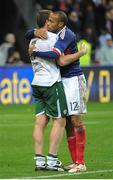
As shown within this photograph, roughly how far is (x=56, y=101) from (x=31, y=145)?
3.68 m

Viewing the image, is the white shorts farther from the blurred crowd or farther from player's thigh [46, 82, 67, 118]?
the blurred crowd

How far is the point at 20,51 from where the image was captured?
32438mm

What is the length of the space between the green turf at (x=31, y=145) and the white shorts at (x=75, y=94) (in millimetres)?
867

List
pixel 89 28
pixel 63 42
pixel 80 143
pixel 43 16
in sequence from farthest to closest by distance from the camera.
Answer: pixel 89 28, pixel 80 143, pixel 63 42, pixel 43 16

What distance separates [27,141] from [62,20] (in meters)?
4.72

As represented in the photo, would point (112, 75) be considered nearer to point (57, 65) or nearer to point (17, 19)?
point (17, 19)

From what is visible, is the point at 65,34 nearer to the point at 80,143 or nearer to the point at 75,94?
the point at 75,94

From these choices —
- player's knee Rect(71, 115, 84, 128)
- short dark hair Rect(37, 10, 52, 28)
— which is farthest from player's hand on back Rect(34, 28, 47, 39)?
player's knee Rect(71, 115, 84, 128)

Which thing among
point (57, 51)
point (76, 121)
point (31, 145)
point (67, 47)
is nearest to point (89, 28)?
point (31, 145)

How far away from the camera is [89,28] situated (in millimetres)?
31312

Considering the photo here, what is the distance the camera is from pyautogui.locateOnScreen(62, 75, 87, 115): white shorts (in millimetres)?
12281

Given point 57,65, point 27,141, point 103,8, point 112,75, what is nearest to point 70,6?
point 103,8

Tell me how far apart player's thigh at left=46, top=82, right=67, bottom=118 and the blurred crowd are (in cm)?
1559

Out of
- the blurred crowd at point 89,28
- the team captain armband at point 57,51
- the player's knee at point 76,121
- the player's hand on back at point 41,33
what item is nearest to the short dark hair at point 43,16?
the player's hand on back at point 41,33
